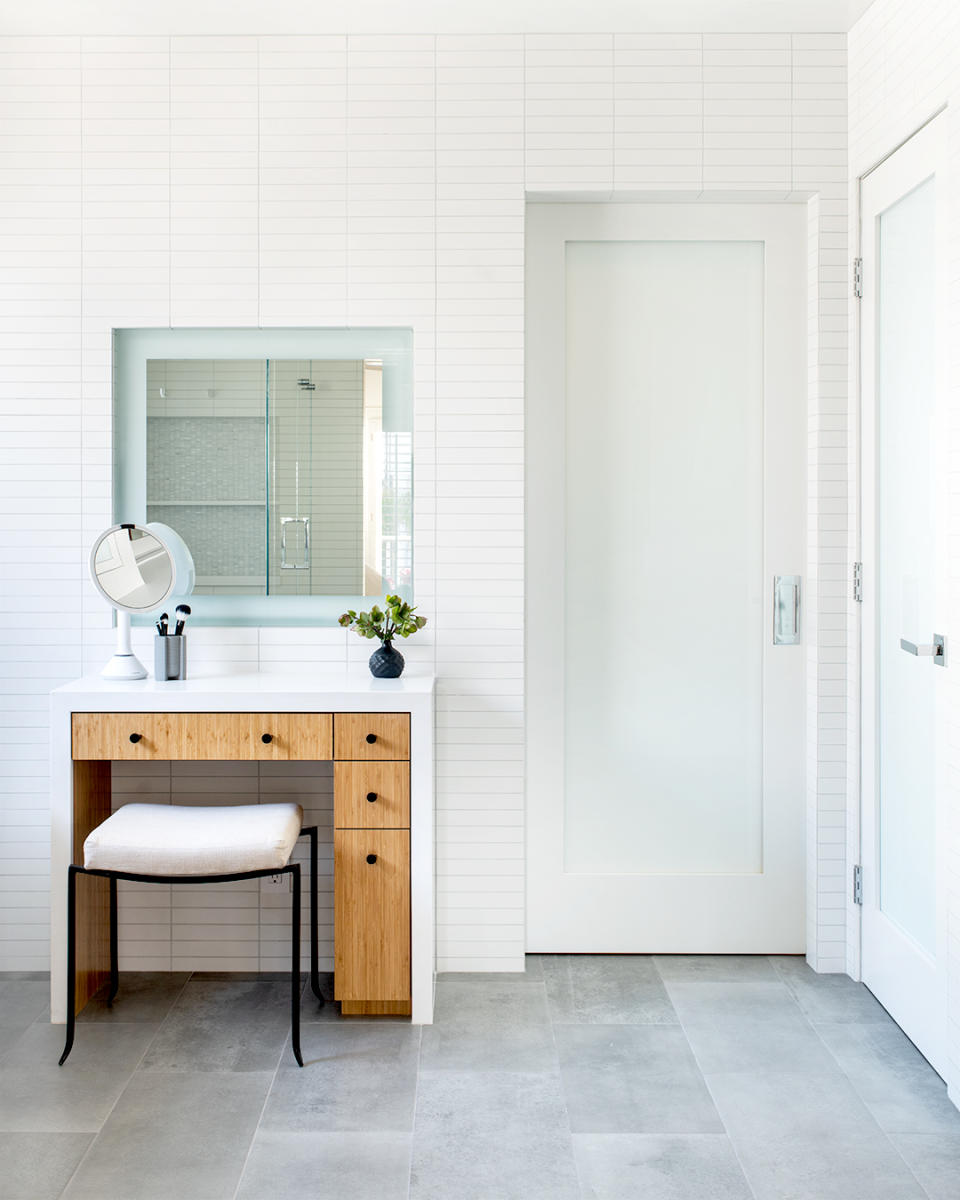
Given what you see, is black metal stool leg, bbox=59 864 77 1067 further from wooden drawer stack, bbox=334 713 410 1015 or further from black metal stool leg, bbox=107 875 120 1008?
wooden drawer stack, bbox=334 713 410 1015

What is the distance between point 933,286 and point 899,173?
1.20ft

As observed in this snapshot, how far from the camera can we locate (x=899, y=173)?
7.99 ft

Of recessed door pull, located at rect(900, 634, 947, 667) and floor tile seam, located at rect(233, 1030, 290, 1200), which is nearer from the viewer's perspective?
floor tile seam, located at rect(233, 1030, 290, 1200)

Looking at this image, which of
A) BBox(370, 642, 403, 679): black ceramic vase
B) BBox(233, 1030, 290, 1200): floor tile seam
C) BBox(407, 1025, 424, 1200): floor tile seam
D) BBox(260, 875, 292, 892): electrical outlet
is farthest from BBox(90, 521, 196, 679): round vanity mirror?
BBox(407, 1025, 424, 1200): floor tile seam

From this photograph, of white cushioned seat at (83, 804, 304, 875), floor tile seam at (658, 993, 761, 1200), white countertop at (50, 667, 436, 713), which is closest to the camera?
floor tile seam at (658, 993, 761, 1200)

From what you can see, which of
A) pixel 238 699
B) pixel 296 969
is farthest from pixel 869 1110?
pixel 238 699

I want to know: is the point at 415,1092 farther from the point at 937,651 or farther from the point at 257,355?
the point at 257,355

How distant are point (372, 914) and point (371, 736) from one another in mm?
437

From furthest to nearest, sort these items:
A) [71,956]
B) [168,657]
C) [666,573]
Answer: [666,573]
[168,657]
[71,956]

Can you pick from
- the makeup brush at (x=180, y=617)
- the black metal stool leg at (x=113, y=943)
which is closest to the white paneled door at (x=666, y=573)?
the makeup brush at (x=180, y=617)

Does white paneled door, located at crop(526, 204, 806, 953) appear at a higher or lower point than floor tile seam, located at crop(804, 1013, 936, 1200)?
higher

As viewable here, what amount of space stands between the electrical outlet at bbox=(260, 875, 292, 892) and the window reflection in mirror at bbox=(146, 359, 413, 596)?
792 millimetres

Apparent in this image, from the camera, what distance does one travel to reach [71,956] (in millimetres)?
2379

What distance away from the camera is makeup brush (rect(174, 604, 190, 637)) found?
103 inches
